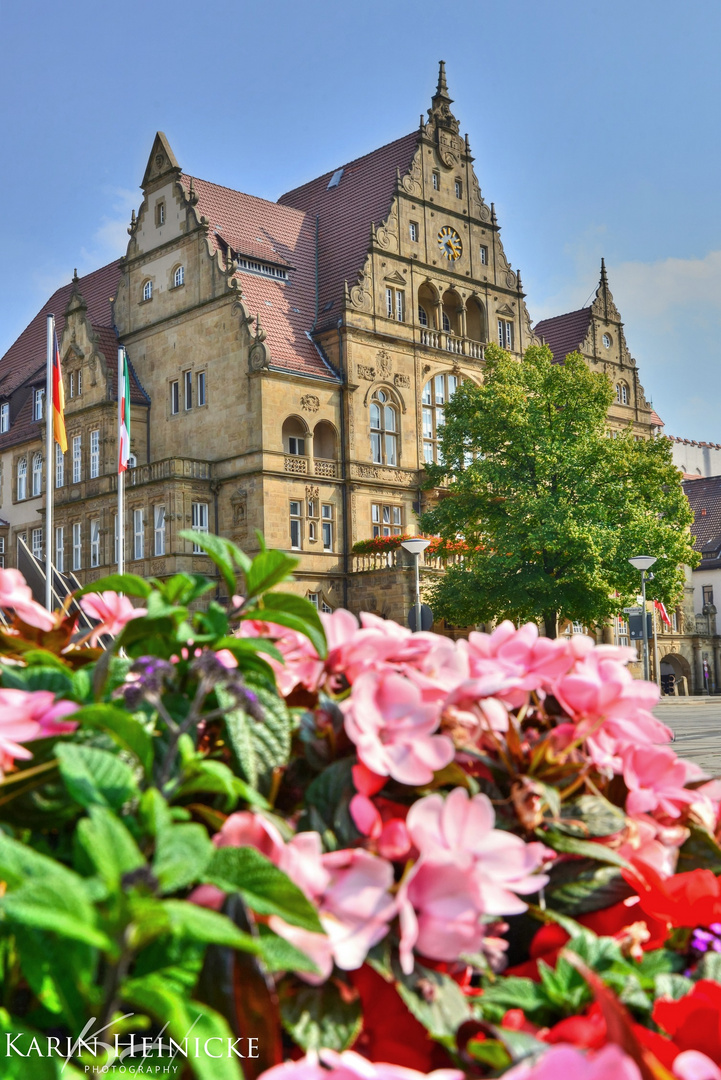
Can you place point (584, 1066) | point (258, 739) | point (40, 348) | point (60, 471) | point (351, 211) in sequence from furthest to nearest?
point (40, 348)
point (60, 471)
point (351, 211)
point (258, 739)
point (584, 1066)

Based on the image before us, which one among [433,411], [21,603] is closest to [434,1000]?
[21,603]

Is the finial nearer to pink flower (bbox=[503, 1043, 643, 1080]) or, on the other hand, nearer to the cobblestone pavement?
the cobblestone pavement

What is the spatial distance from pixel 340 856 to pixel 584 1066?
360 millimetres

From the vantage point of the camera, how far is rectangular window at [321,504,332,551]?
3356 centimetres


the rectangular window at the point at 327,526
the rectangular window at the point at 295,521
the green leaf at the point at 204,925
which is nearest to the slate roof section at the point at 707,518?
the rectangular window at the point at 327,526

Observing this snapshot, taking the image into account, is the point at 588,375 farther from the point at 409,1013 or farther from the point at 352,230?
the point at 409,1013

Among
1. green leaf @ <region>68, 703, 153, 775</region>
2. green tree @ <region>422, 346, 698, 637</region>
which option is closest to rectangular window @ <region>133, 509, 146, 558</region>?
green tree @ <region>422, 346, 698, 637</region>

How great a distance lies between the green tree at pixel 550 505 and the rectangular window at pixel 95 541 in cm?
1319

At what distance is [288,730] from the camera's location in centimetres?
116

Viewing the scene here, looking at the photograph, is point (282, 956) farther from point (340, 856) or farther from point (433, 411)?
point (433, 411)

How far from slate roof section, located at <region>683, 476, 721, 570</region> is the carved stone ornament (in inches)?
1194

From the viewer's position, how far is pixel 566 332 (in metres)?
49.2

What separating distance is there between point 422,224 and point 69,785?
38.0 m

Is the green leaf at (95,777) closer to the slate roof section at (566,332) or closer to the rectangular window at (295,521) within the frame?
the rectangular window at (295,521)
